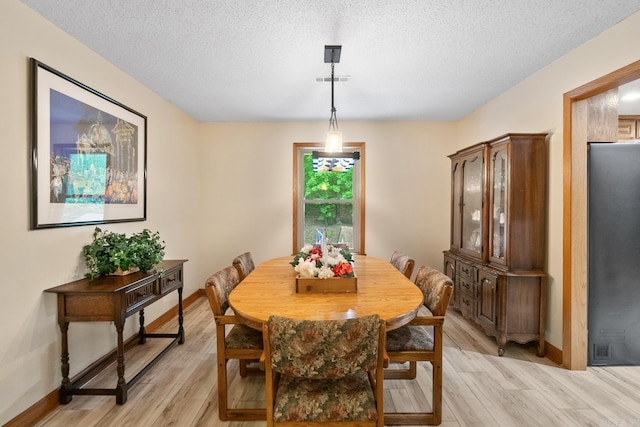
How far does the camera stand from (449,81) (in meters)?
3.09

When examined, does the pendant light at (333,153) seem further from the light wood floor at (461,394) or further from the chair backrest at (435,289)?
the light wood floor at (461,394)

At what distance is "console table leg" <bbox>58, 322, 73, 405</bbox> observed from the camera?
2.08 meters

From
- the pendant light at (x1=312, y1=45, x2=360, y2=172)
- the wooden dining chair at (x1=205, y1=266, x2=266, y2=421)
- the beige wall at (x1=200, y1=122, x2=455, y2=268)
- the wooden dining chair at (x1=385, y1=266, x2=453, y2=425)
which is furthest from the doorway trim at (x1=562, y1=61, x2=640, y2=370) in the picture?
the wooden dining chair at (x1=205, y1=266, x2=266, y2=421)

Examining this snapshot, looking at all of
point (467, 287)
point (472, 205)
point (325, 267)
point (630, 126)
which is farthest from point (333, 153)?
point (630, 126)

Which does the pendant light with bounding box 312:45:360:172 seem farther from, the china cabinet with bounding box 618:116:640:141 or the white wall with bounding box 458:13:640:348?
the china cabinet with bounding box 618:116:640:141

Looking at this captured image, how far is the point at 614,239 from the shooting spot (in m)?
2.60

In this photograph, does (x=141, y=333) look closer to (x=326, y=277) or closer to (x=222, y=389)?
(x=222, y=389)

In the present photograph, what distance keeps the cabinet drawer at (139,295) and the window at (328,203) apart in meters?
2.33

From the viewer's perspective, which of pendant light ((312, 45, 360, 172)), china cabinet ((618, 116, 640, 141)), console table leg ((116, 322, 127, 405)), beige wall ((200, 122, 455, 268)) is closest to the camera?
console table leg ((116, 322, 127, 405))

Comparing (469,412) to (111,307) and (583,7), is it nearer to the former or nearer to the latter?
(111,307)

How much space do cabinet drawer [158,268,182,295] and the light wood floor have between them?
612 millimetres

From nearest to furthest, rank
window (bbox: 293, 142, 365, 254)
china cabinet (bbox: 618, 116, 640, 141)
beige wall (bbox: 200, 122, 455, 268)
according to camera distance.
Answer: china cabinet (bbox: 618, 116, 640, 141) → beige wall (bbox: 200, 122, 455, 268) → window (bbox: 293, 142, 365, 254)

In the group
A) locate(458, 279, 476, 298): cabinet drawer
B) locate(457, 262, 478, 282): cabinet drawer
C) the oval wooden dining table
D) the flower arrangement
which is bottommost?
locate(458, 279, 476, 298): cabinet drawer

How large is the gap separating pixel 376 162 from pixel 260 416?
3.40 meters
